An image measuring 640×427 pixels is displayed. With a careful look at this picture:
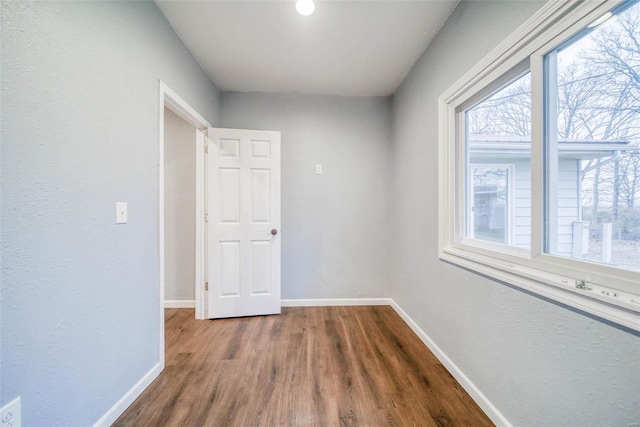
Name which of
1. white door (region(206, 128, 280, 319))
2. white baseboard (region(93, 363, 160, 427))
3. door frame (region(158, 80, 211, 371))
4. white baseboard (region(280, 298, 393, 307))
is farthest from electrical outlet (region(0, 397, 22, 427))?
white baseboard (region(280, 298, 393, 307))

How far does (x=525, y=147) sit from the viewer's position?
1.17m

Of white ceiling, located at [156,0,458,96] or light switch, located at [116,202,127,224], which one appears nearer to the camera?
light switch, located at [116,202,127,224]

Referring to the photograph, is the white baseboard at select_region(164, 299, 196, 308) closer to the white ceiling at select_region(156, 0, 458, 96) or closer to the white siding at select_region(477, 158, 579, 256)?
the white ceiling at select_region(156, 0, 458, 96)

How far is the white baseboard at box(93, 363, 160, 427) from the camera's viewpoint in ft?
3.85

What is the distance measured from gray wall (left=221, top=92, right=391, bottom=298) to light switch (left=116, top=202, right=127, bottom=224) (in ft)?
5.22

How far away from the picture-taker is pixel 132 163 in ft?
4.39

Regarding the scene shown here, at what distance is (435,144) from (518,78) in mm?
657

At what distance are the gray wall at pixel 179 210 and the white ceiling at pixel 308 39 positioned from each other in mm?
768

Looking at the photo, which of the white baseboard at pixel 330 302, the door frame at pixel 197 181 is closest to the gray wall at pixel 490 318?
the white baseboard at pixel 330 302

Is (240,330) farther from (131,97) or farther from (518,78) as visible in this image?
(518,78)

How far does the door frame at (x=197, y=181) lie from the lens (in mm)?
1587

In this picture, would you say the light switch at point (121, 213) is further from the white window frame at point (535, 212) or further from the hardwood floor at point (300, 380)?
the white window frame at point (535, 212)

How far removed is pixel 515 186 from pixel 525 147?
0.73ft

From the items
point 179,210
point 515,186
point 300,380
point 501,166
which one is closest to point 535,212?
point 515,186
